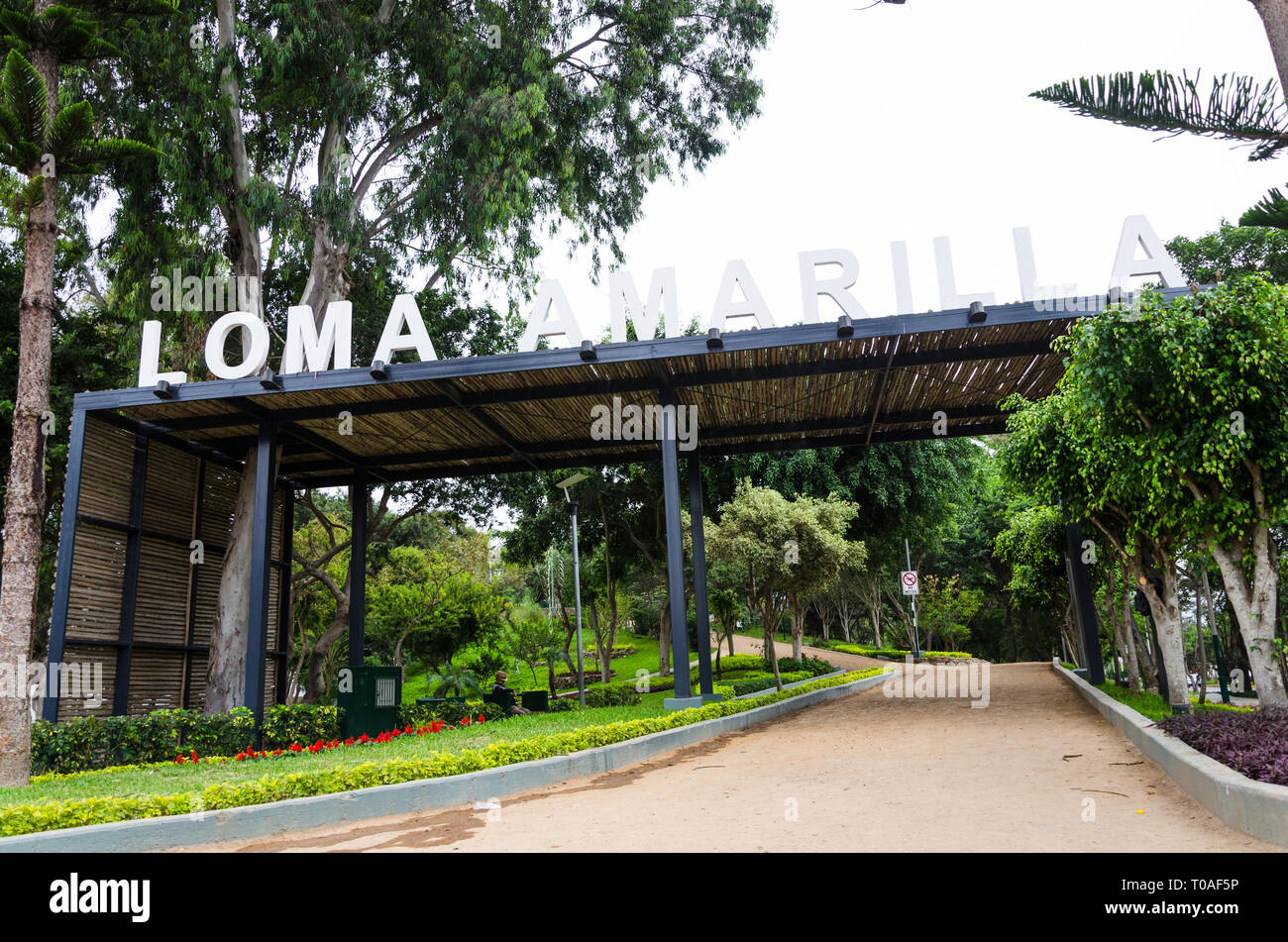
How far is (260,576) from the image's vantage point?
1248 centimetres

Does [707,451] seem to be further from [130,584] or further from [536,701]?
[130,584]

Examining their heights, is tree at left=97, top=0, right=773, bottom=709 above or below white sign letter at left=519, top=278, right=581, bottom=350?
above

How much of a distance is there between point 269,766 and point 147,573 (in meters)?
5.68

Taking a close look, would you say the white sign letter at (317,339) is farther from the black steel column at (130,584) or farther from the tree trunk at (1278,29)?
the tree trunk at (1278,29)

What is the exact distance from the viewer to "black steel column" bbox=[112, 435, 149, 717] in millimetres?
12094

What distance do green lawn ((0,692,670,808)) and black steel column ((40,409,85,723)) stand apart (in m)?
1.98

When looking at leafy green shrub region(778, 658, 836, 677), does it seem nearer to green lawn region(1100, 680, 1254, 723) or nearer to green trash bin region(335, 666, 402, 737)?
green lawn region(1100, 680, 1254, 723)

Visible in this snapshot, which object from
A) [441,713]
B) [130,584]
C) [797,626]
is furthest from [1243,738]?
[797,626]

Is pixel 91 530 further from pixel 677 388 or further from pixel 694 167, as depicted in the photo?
pixel 694 167

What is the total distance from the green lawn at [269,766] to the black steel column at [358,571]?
4.07m

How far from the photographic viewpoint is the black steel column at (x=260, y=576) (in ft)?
39.0

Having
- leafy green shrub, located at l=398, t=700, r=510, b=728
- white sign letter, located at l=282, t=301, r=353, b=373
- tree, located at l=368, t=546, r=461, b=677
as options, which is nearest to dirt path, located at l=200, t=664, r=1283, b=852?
leafy green shrub, located at l=398, t=700, r=510, b=728
